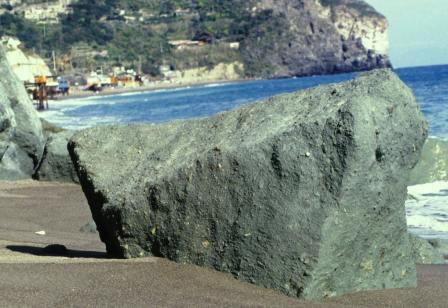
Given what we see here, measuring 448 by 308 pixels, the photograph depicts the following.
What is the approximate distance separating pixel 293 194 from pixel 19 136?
29.8ft

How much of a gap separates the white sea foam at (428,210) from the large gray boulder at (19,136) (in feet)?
18.3

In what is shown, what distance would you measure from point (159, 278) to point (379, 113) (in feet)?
4.57

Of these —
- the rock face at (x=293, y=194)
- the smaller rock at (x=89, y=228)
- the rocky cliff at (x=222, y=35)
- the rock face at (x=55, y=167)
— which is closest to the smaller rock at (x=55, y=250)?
the rock face at (x=293, y=194)

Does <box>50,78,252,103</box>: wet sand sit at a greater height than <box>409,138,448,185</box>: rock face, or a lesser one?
lesser

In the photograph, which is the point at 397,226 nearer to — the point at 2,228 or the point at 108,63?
the point at 2,228

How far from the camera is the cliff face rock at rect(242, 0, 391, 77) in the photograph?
489ft

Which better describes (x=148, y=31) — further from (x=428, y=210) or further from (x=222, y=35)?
(x=428, y=210)

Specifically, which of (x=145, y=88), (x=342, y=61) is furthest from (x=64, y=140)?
(x=342, y=61)

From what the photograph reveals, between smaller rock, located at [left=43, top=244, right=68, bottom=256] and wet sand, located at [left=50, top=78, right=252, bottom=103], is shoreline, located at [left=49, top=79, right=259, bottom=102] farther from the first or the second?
smaller rock, located at [left=43, top=244, right=68, bottom=256]

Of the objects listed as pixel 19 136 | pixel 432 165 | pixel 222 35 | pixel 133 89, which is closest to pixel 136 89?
pixel 133 89

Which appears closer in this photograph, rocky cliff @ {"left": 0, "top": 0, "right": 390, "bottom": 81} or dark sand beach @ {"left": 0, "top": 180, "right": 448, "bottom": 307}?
dark sand beach @ {"left": 0, "top": 180, "right": 448, "bottom": 307}

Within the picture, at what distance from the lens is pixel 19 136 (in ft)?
41.7

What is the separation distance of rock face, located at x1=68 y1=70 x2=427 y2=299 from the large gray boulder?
7818 mm

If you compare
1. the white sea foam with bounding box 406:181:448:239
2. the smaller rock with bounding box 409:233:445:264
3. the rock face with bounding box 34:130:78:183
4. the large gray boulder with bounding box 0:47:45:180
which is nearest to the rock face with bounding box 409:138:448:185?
the white sea foam with bounding box 406:181:448:239
